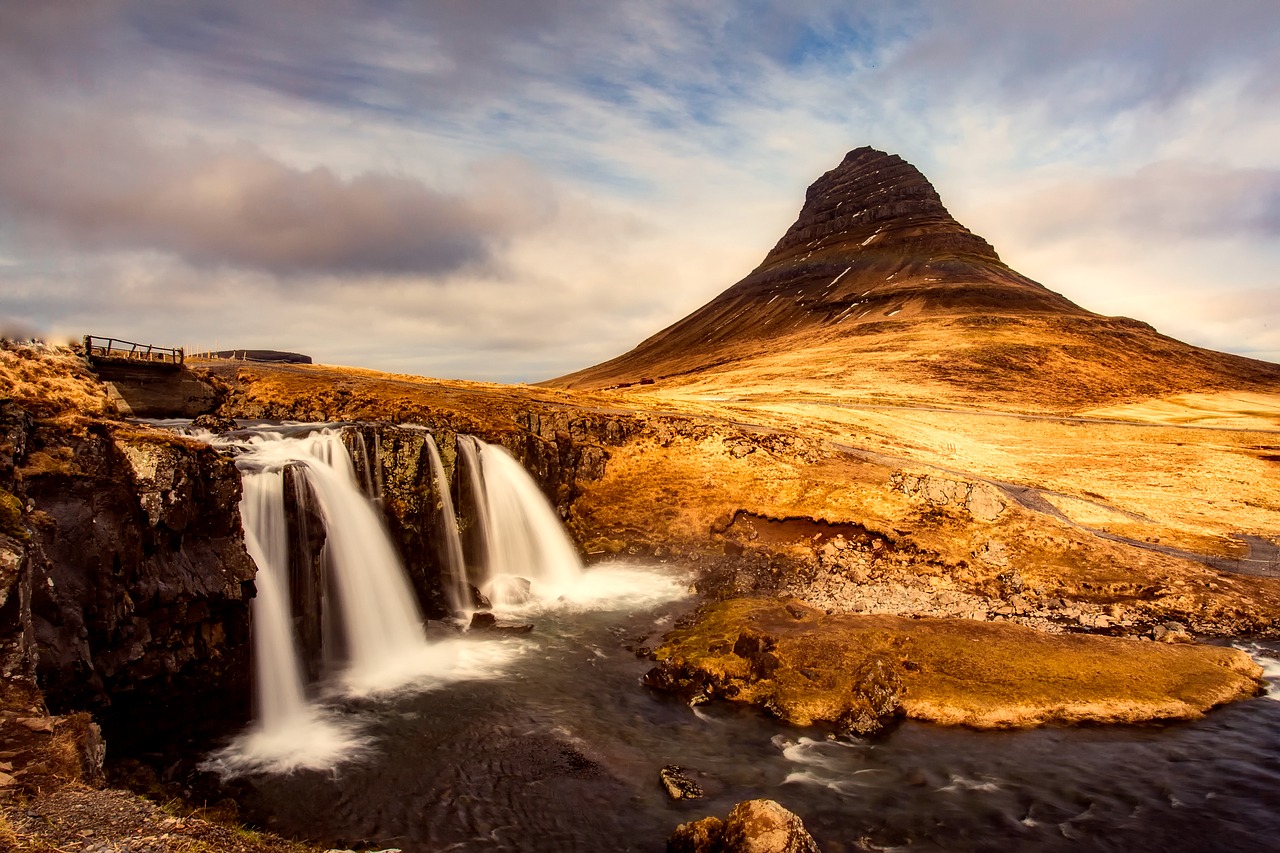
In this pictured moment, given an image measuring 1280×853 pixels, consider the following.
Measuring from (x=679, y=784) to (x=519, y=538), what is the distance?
749 inches

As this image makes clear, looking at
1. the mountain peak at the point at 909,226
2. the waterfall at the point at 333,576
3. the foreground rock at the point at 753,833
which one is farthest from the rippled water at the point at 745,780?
the mountain peak at the point at 909,226

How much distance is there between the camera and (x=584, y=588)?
99.9 feet

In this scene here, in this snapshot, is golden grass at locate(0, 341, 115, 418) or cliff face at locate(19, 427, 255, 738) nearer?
cliff face at locate(19, 427, 255, 738)

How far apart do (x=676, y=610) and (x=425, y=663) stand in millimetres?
9901

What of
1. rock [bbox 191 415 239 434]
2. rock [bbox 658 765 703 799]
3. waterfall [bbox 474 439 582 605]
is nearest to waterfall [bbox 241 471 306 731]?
rock [bbox 191 415 239 434]

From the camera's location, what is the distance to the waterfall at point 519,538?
30344 mm

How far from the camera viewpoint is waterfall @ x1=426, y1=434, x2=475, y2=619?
91.0ft

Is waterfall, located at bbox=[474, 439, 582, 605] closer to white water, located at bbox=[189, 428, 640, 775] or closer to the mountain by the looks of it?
white water, located at bbox=[189, 428, 640, 775]

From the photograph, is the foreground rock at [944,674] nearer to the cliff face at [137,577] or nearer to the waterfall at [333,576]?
the waterfall at [333,576]

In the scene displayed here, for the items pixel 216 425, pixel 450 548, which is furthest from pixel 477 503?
pixel 216 425

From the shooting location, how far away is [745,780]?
1559cm

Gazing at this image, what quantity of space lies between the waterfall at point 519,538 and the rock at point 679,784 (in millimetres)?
14503

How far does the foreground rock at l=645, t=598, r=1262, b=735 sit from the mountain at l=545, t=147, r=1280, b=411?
208 feet

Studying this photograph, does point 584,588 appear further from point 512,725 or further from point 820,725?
point 820,725
